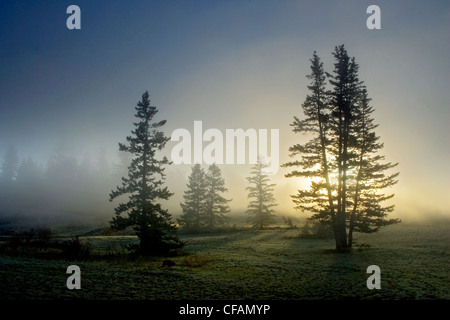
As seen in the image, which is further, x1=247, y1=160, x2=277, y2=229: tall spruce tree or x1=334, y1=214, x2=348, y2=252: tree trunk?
x1=247, y1=160, x2=277, y2=229: tall spruce tree

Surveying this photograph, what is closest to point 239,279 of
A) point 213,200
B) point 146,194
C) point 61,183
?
point 146,194

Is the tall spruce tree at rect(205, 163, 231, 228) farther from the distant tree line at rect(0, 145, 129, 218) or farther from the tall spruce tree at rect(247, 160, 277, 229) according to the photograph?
the distant tree line at rect(0, 145, 129, 218)

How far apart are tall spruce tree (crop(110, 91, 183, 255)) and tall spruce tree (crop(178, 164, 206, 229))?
2527 cm

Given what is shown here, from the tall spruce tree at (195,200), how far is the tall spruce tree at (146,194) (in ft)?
82.9

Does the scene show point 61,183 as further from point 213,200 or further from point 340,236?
point 340,236

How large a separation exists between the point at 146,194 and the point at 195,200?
88.8 feet

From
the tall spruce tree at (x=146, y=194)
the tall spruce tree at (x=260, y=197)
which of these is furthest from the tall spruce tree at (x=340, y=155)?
the tall spruce tree at (x=260, y=197)

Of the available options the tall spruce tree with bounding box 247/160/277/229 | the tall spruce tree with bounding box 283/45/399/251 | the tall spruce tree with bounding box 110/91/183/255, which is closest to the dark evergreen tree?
the tall spruce tree with bounding box 283/45/399/251

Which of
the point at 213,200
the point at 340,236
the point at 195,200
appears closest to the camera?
the point at 340,236

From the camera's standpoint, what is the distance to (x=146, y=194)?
20.3 m

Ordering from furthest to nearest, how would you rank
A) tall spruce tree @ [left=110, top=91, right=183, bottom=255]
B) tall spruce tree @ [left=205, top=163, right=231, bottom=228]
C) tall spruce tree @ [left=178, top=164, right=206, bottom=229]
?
tall spruce tree @ [left=205, top=163, right=231, bottom=228] → tall spruce tree @ [left=178, top=164, right=206, bottom=229] → tall spruce tree @ [left=110, top=91, right=183, bottom=255]

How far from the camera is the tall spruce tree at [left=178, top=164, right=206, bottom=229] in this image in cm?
4581
